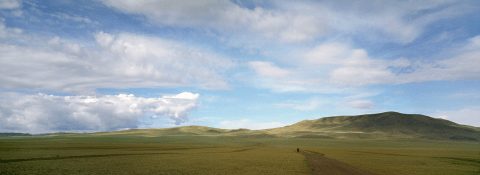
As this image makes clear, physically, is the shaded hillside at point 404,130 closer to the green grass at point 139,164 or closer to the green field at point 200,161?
the green field at point 200,161

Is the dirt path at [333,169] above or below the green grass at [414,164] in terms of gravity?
above

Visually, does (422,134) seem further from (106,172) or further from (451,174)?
(106,172)

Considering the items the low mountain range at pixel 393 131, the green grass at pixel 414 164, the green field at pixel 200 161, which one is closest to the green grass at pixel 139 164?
the green field at pixel 200 161

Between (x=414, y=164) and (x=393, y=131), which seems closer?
(x=414, y=164)

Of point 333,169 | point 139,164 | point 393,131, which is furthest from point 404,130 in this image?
point 139,164

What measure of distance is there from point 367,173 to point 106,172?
92.8 ft

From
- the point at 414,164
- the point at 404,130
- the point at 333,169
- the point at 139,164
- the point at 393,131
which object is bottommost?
the point at 393,131

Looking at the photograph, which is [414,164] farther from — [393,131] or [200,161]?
[393,131]

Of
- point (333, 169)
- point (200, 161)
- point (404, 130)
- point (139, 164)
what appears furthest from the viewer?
point (404, 130)

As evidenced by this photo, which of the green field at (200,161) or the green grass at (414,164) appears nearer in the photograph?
the green field at (200,161)

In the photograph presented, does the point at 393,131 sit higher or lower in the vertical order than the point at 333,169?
lower

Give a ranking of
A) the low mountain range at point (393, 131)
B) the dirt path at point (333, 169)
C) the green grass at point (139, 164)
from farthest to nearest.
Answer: the low mountain range at point (393, 131), the dirt path at point (333, 169), the green grass at point (139, 164)

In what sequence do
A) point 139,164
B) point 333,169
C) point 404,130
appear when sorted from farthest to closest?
point 404,130
point 139,164
point 333,169

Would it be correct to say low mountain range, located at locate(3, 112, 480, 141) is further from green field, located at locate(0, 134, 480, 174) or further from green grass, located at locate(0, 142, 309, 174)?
green grass, located at locate(0, 142, 309, 174)
